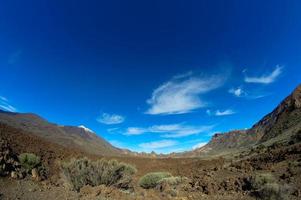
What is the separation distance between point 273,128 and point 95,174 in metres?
61.3

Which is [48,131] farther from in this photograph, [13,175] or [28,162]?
[13,175]

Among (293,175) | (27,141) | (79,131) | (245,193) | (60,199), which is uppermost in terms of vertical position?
(79,131)

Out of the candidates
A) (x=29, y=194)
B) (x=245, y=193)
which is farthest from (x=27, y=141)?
(x=245, y=193)

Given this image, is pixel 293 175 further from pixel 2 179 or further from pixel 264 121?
pixel 264 121

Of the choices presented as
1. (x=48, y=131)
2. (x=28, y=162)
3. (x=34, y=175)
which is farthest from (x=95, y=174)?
(x=48, y=131)

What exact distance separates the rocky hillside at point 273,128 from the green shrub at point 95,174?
2698cm

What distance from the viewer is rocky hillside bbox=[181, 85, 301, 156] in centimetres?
5205

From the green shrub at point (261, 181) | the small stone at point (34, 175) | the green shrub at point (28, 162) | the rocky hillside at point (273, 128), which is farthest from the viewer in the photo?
the rocky hillside at point (273, 128)

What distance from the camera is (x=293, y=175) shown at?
41.5ft

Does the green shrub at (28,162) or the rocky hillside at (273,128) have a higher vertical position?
the rocky hillside at (273,128)

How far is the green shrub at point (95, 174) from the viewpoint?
1258 centimetres

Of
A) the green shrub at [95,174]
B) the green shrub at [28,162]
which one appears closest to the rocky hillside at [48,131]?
the green shrub at [28,162]

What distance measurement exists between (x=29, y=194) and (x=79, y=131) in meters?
115

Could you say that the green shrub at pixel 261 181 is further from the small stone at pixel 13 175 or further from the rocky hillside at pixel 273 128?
the rocky hillside at pixel 273 128
